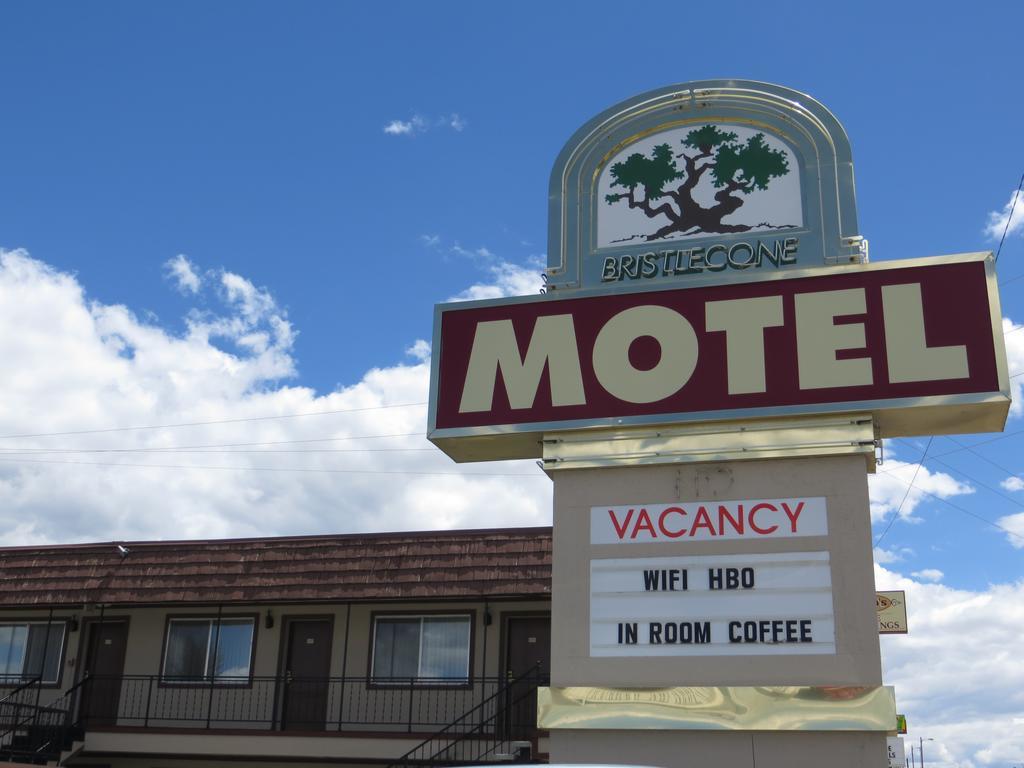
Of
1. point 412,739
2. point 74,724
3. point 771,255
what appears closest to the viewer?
point 771,255

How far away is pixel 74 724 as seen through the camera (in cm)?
2070

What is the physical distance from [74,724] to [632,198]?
1504cm

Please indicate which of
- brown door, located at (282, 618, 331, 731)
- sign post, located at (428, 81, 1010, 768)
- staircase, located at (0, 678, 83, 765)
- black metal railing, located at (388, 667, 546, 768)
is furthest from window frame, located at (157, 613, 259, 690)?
sign post, located at (428, 81, 1010, 768)

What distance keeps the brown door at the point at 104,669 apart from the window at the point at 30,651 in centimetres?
79

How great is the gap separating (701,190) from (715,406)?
8.75 ft

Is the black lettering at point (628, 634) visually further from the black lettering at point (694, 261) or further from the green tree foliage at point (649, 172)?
the green tree foliage at point (649, 172)

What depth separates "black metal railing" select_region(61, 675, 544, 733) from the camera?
19719mm

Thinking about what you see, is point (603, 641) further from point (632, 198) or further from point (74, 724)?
point (74, 724)

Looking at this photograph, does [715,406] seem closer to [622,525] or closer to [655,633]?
[622,525]

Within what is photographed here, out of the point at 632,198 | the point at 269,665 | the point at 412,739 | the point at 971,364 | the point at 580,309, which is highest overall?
the point at 632,198

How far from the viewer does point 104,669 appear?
2217cm

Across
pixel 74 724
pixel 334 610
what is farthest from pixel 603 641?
pixel 74 724

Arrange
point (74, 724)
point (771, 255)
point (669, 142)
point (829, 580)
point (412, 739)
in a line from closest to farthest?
point (829, 580) < point (771, 255) < point (669, 142) < point (412, 739) < point (74, 724)

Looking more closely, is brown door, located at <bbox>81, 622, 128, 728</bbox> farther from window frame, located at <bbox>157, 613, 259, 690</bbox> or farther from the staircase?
window frame, located at <bbox>157, 613, 259, 690</bbox>
